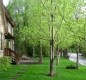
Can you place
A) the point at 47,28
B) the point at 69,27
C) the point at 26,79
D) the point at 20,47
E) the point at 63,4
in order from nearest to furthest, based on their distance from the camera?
the point at 69,27 → the point at 26,79 → the point at 63,4 → the point at 47,28 → the point at 20,47

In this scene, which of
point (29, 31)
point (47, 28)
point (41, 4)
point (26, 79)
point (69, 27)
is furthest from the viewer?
point (29, 31)

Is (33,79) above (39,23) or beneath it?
beneath

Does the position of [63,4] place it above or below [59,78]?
above

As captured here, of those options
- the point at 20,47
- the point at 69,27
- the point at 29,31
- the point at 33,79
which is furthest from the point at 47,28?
the point at 20,47

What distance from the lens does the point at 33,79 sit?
25891 mm

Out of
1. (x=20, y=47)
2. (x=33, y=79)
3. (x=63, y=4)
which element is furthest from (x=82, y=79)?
(x=20, y=47)

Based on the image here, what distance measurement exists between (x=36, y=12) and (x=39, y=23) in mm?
2027

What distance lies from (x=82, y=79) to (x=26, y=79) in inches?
199

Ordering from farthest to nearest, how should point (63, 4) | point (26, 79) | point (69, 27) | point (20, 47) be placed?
point (20, 47), point (63, 4), point (26, 79), point (69, 27)

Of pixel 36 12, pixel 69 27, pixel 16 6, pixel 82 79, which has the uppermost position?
pixel 16 6

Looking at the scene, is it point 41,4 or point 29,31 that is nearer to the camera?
point 41,4

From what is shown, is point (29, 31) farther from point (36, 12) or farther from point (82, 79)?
point (82, 79)

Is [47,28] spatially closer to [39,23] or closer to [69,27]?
[39,23]

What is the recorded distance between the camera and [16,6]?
235 ft
